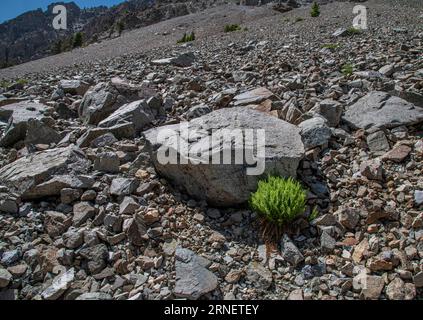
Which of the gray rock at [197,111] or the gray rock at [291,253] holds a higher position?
the gray rock at [197,111]

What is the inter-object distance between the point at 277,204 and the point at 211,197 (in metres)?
1.05

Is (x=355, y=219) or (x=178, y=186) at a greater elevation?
(x=178, y=186)

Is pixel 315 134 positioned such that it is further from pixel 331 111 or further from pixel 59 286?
pixel 59 286

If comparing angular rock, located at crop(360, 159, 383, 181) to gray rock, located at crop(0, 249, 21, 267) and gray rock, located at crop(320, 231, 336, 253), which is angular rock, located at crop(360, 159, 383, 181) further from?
gray rock, located at crop(0, 249, 21, 267)

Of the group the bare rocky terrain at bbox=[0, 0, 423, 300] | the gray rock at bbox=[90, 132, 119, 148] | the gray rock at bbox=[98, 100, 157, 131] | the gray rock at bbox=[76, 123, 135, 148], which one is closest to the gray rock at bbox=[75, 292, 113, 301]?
the bare rocky terrain at bbox=[0, 0, 423, 300]

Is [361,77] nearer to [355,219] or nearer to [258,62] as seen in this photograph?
[258,62]

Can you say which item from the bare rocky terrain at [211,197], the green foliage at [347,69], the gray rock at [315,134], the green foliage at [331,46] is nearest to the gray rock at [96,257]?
the bare rocky terrain at [211,197]

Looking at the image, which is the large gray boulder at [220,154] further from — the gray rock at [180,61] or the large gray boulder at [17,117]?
the gray rock at [180,61]

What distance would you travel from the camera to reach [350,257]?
4.00 metres

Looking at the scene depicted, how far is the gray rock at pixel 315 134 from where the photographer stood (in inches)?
223

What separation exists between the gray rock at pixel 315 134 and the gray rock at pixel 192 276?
280cm

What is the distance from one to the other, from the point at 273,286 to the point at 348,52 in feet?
27.6

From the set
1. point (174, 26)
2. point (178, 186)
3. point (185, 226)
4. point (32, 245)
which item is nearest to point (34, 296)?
point (32, 245)

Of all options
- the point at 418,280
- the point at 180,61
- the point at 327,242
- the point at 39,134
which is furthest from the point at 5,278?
the point at 180,61
